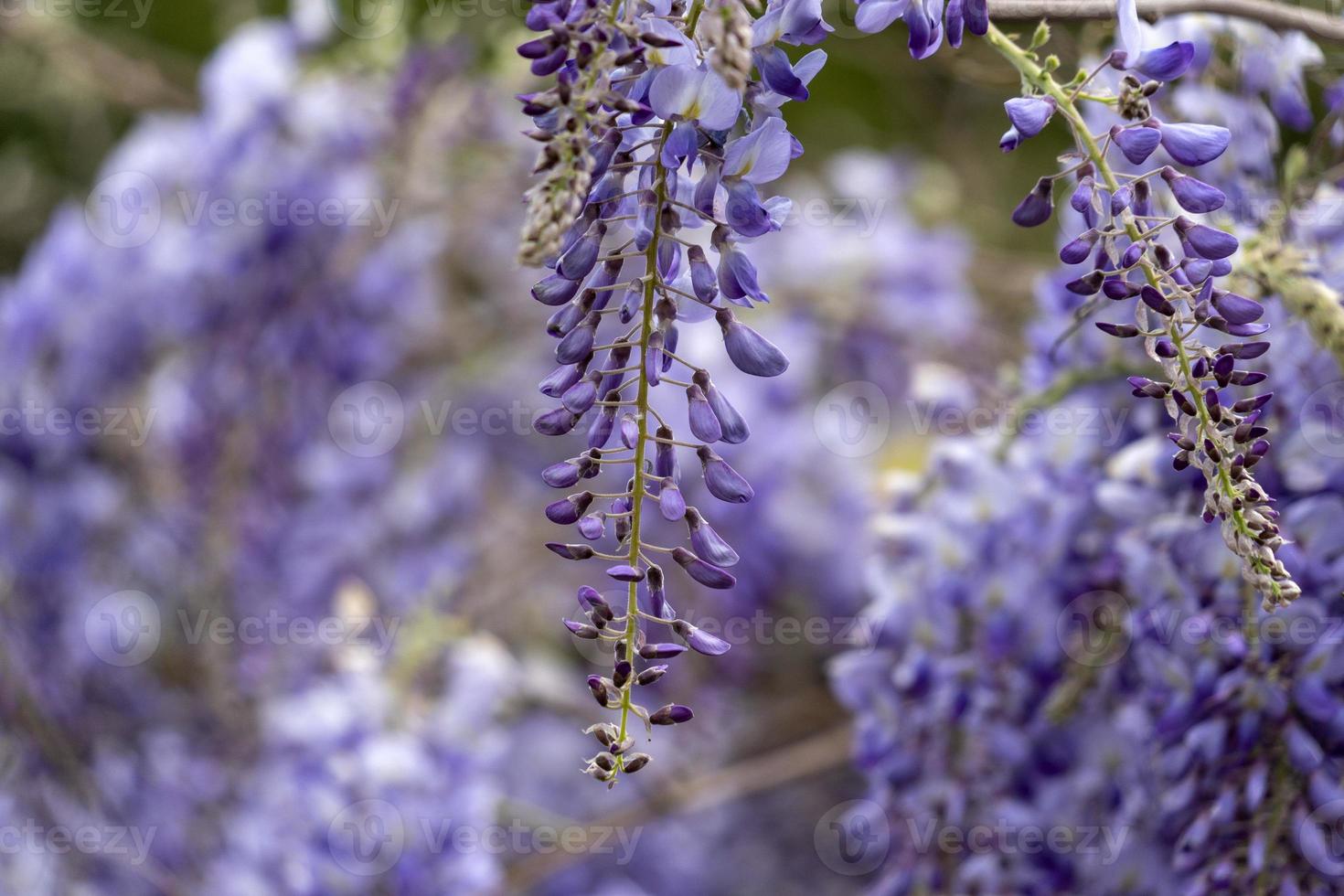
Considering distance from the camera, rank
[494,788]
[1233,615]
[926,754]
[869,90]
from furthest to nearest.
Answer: [869,90], [494,788], [926,754], [1233,615]

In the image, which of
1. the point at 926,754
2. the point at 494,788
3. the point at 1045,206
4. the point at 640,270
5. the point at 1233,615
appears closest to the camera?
the point at 1045,206

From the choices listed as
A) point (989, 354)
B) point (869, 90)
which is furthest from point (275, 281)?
point (869, 90)

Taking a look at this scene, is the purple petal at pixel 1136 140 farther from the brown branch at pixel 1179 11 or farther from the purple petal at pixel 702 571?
the purple petal at pixel 702 571

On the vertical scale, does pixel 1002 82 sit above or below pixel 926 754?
above

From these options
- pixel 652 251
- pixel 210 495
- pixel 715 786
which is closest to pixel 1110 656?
pixel 652 251

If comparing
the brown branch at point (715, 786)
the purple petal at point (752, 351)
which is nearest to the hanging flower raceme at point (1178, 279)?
the purple petal at point (752, 351)

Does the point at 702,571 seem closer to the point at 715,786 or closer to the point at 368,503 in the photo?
the point at 715,786

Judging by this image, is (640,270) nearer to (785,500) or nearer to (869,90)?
(785,500)
